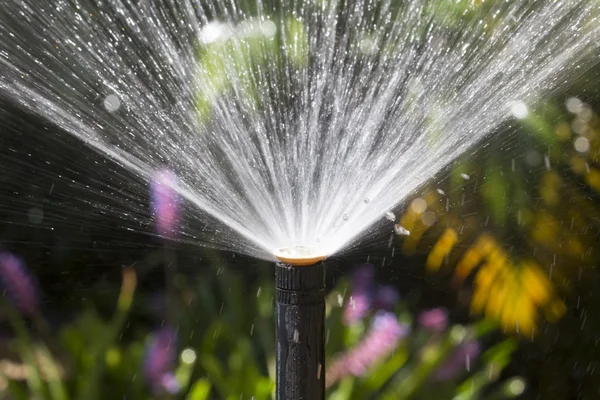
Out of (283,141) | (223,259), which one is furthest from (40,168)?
(283,141)

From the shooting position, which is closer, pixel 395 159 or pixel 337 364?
pixel 395 159

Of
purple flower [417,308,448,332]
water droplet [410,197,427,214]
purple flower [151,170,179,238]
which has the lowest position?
purple flower [417,308,448,332]

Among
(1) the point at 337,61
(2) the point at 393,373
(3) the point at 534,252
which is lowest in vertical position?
(2) the point at 393,373

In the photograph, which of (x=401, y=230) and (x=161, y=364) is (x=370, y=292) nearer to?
(x=401, y=230)

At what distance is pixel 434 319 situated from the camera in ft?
8.14

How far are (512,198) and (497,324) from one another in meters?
0.46

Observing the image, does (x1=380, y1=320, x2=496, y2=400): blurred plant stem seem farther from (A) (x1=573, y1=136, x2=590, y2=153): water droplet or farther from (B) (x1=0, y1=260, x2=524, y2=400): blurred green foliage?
(A) (x1=573, y1=136, x2=590, y2=153): water droplet

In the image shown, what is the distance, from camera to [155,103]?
1947 mm

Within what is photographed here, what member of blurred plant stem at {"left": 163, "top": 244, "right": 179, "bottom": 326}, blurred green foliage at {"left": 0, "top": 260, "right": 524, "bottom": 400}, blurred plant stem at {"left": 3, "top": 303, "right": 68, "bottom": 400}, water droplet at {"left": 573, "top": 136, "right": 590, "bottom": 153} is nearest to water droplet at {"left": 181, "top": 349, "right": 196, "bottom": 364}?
blurred green foliage at {"left": 0, "top": 260, "right": 524, "bottom": 400}

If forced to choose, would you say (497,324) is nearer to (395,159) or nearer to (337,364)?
(337,364)

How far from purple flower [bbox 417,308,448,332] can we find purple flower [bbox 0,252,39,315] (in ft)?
5.39

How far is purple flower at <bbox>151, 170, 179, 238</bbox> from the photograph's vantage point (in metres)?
2.33

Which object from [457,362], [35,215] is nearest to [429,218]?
[457,362]

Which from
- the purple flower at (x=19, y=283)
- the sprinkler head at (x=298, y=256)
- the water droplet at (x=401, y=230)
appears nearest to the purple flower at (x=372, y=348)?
the water droplet at (x=401, y=230)
